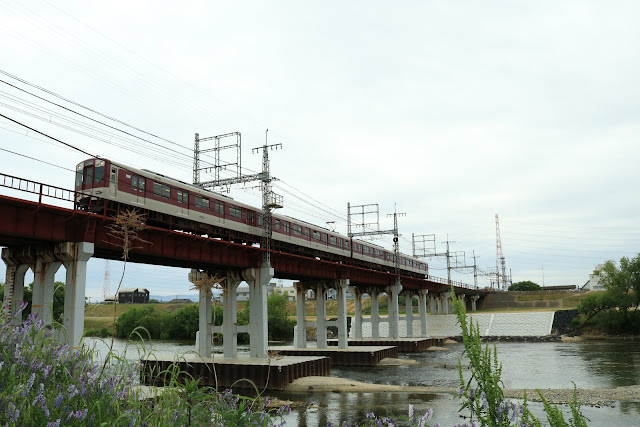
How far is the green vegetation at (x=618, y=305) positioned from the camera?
245 feet

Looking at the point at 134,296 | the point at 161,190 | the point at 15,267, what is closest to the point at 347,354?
the point at 161,190

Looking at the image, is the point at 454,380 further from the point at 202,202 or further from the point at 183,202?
the point at 183,202

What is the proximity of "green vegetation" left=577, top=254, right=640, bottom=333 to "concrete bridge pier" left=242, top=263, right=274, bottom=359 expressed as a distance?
200ft

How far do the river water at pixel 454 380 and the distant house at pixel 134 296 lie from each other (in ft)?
419

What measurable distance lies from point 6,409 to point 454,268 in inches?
4481

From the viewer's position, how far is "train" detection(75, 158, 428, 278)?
29641 mm

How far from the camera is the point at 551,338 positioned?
244 feet

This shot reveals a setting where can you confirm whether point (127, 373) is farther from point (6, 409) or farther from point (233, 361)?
point (233, 361)

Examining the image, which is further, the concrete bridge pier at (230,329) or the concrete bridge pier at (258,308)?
the concrete bridge pier at (258,308)

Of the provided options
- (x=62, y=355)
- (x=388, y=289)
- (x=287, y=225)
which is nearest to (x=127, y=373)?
(x=62, y=355)

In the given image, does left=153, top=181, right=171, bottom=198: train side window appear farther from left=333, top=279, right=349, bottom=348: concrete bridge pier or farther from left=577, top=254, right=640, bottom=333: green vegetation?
left=577, top=254, right=640, bottom=333: green vegetation

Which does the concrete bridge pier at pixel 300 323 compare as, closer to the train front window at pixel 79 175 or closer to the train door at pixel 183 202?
the train door at pixel 183 202

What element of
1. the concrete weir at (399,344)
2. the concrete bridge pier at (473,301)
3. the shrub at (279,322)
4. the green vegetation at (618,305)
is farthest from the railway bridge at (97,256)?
the concrete bridge pier at (473,301)

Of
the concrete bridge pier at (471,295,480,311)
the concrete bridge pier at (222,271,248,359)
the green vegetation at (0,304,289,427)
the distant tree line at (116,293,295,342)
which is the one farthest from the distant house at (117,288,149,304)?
the green vegetation at (0,304,289,427)
